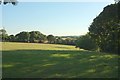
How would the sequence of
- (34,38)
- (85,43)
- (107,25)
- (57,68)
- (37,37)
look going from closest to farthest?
1. (57,68)
2. (107,25)
3. (85,43)
4. (34,38)
5. (37,37)

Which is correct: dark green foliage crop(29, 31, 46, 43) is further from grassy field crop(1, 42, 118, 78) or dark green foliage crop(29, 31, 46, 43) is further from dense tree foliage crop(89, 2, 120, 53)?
grassy field crop(1, 42, 118, 78)

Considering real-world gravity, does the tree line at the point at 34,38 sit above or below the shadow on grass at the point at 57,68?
above

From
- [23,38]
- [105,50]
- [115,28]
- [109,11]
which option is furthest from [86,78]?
[23,38]

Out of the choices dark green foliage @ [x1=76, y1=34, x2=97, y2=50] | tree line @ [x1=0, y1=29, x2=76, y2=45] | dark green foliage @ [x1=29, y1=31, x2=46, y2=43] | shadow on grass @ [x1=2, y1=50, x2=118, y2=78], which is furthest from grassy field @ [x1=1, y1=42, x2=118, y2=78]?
dark green foliage @ [x1=29, y1=31, x2=46, y2=43]

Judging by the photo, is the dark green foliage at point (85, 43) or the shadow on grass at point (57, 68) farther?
the dark green foliage at point (85, 43)

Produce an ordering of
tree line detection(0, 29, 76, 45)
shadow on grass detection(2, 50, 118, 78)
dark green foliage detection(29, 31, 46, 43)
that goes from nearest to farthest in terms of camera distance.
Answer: shadow on grass detection(2, 50, 118, 78), tree line detection(0, 29, 76, 45), dark green foliage detection(29, 31, 46, 43)

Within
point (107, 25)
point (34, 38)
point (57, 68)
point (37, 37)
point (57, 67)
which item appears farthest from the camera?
point (37, 37)

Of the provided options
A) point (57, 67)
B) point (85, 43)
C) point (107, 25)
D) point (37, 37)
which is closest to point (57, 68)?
point (57, 67)

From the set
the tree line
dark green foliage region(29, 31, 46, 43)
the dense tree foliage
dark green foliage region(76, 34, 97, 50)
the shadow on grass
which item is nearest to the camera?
the shadow on grass

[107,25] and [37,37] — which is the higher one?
[107,25]

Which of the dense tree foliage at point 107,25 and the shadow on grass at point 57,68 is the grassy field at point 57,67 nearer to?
the shadow on grass at point 57,68

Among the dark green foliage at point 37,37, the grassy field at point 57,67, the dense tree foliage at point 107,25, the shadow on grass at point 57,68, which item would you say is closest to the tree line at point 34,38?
the dark green foliage at point 37,37

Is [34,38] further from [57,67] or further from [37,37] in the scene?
[57,67]

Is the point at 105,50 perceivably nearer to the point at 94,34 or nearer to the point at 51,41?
the point at 94,34
